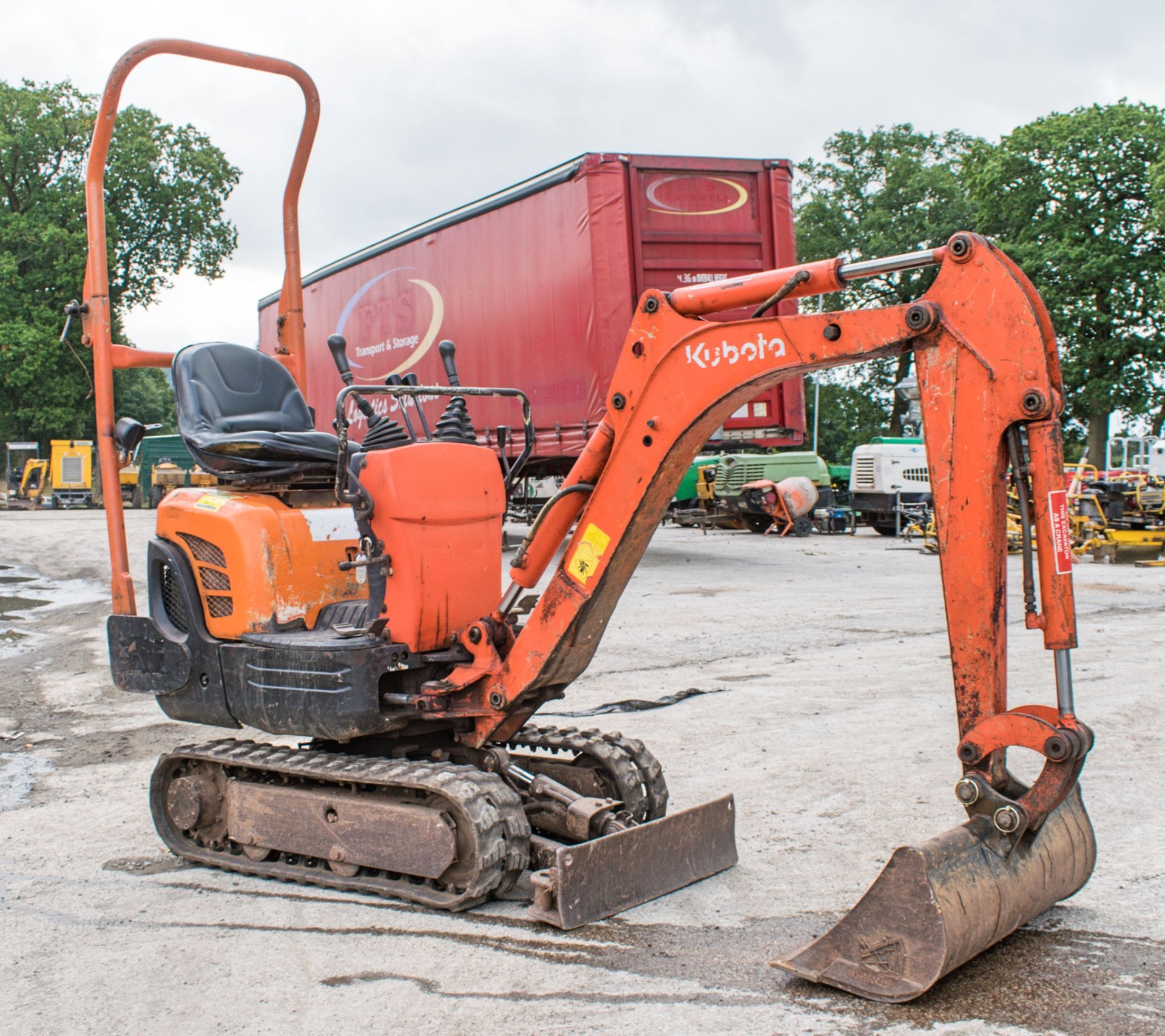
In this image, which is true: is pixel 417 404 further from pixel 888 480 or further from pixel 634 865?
pixel 888 480

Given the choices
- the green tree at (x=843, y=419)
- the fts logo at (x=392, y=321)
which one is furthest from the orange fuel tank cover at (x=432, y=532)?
the green tree at (x=843, y=419)

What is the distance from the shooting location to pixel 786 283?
4098 millimetres

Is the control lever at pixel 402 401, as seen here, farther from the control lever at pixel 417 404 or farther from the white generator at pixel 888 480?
the white generator at pixel 888 480

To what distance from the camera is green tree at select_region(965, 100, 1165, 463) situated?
3597 cm

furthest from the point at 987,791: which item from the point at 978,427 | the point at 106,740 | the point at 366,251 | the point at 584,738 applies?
the point at 366,251

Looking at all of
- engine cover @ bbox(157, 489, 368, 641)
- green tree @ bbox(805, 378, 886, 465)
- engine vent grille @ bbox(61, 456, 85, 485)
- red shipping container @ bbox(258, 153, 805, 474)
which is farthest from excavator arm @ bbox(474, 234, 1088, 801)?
green tree @ bbox(805, 378, 886, 465)

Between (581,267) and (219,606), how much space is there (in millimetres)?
10174

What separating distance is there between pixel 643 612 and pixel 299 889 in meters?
7.48

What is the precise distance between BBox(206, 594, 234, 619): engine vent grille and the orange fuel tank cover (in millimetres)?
784

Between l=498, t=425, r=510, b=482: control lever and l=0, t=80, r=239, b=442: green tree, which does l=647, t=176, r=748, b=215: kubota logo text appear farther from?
l=0, t=80, r=239, b=442: green tree

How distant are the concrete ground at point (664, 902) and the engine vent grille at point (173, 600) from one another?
3.29 feet

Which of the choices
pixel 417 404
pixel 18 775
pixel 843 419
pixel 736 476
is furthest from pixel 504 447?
pixel 843 419

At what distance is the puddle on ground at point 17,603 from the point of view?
44.7 ft

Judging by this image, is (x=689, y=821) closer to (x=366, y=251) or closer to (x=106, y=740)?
(x=106, y=740)
